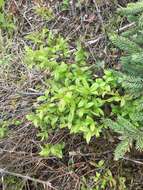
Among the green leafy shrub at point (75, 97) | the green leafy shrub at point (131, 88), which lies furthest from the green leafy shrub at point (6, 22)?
the green leafy shrub at point (131, 88)

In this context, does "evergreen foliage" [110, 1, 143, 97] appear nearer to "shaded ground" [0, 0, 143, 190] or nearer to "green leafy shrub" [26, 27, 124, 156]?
"green leafy shrub" [26, 27, 124, 156]

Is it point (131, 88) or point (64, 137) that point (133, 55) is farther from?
point (64, 137)

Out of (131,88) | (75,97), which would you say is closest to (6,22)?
(75,97)

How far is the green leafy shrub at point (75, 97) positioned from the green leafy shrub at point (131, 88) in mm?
84

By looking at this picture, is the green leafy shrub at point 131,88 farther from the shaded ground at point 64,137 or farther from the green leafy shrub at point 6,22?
the green leafy shrub at point 6,22

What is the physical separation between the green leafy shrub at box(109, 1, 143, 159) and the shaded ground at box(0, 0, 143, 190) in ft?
0.94

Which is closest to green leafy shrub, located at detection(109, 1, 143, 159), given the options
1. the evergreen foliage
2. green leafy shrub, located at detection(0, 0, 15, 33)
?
the evergreen foliage

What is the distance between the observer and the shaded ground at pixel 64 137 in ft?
8.94

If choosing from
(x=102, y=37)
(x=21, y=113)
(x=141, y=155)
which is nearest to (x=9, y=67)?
(x=21, y=113)

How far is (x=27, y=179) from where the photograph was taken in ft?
9.18

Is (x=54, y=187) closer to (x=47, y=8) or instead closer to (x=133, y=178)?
(x=133, y=178)

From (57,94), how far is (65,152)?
1.85ft

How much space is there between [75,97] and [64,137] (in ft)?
1.45

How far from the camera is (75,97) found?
2.46 metres
